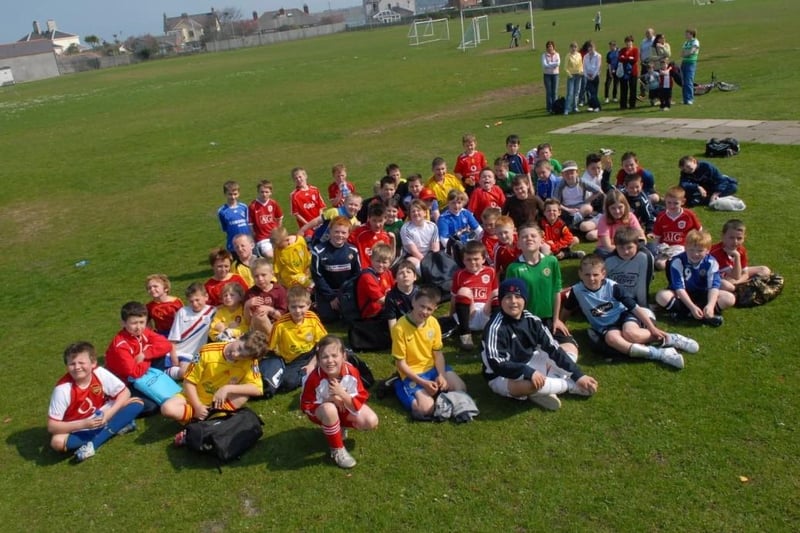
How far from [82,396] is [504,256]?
507 cm

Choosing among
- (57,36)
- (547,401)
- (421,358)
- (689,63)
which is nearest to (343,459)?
(421,358)

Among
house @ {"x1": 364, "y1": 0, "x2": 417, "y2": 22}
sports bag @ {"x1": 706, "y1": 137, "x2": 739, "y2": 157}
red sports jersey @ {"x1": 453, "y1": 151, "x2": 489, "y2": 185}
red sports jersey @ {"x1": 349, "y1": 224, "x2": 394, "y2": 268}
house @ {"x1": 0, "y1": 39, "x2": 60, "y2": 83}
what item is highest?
house @ {"x1": 364, "y1": 0, "x2": 417, "y2": 22}

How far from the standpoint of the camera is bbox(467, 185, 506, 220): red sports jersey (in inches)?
418

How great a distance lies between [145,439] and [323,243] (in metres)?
3.41

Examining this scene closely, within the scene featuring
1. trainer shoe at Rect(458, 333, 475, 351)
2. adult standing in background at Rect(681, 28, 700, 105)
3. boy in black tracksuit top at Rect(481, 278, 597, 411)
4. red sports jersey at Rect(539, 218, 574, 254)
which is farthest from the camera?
adult standing in background at Rect(681, 28, 700, 105)

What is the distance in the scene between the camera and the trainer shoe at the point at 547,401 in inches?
245

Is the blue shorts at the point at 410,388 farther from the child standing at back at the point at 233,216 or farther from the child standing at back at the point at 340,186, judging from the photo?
the child standing at back at the point at 340,186

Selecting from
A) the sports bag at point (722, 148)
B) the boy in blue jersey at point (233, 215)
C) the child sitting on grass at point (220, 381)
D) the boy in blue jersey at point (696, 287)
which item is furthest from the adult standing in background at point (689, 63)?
the child sitting on grass at point (220, 381)

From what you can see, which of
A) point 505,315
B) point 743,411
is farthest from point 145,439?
point 743,411

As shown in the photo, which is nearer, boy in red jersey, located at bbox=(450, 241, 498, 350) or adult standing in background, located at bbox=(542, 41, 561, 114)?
boy in red jersey, located at bbox=(450, 241, 498, 350)

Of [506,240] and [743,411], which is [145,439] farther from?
[743,411]

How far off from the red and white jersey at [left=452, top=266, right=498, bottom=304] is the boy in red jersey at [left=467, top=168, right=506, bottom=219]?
10.00 ft

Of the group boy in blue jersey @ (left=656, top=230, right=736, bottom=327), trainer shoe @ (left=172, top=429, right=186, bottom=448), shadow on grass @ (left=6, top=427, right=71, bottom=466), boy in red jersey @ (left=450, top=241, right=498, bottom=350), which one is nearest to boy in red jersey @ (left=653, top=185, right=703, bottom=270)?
boy in blue jersey @ (left=656, top=230, right=736, bottom=327)

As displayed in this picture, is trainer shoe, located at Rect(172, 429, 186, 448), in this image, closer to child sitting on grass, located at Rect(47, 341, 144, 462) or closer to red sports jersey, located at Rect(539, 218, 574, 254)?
child sitting on grass, located at Rect(47, 341, 144, 462)
